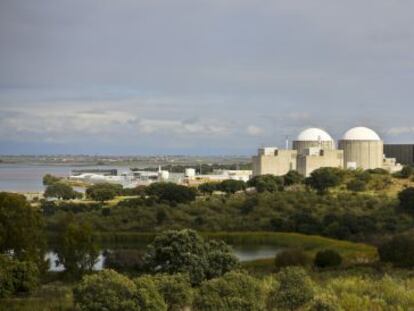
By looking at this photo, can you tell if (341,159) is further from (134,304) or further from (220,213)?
(134,304)

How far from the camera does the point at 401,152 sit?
77.2 metres

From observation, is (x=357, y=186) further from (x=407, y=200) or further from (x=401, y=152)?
(x=401, y=152)

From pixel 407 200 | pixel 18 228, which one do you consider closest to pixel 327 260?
pixel 18 228

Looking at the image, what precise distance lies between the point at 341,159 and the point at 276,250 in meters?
31.8

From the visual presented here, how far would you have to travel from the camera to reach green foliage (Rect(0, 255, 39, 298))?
736 inches

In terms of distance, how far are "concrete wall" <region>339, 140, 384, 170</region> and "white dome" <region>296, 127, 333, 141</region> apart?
2.83 meters

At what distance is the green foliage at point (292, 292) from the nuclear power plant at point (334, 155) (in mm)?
47493

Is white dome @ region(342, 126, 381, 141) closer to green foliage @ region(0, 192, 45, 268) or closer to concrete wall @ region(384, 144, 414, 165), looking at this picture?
concrete wall @ region(384, 144, 414, 165)

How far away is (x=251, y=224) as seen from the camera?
40.5 metres

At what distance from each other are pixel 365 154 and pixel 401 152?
1411 centimetres

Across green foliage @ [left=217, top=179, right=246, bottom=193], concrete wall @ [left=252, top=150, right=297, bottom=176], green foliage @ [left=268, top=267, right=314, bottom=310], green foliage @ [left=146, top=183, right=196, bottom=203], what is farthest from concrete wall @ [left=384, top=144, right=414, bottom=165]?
green foliage @ [left=268, top=267, right=314, bottom=310]

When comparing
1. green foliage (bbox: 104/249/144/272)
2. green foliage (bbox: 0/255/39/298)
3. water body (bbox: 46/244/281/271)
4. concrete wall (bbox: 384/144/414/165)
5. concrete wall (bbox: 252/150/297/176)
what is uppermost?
concrete wall (bbox: 384/144/414/165)

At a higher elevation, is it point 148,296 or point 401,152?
point 401,152

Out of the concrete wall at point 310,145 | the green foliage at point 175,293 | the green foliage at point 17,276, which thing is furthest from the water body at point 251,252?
the concrete wall at point 310,145
